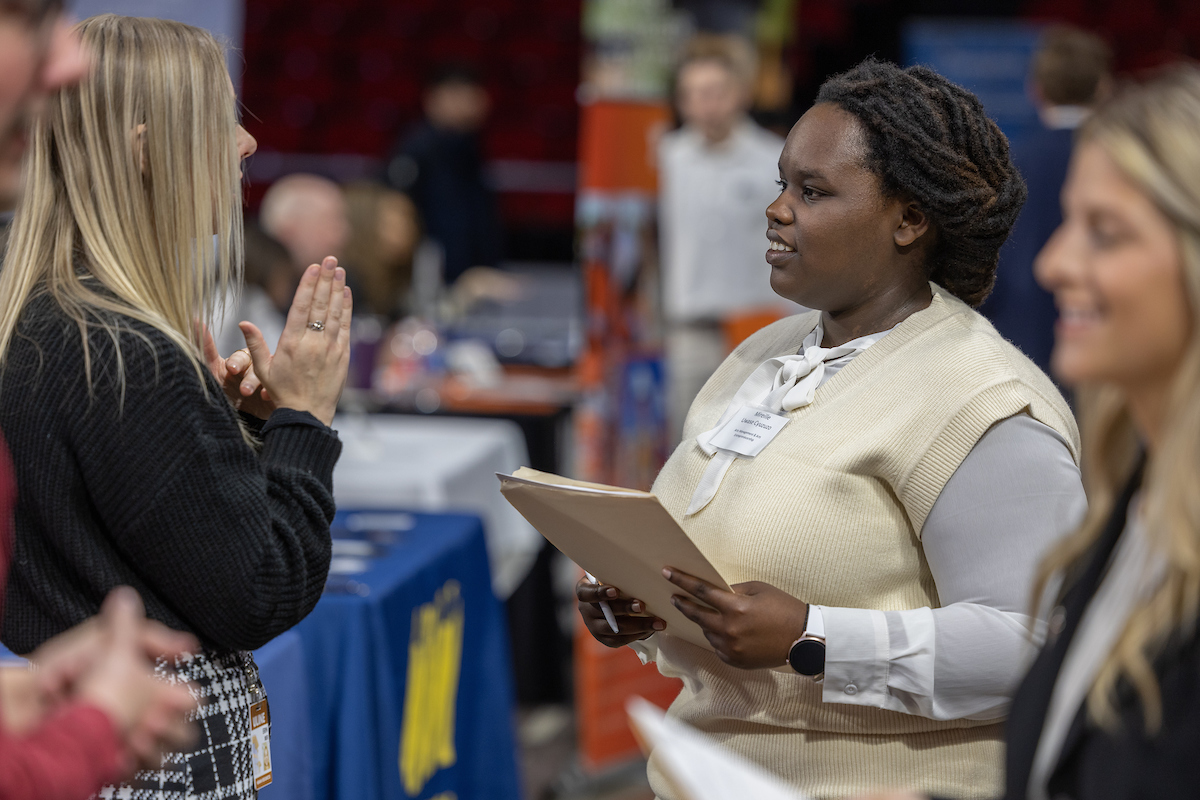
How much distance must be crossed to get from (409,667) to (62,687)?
146cm

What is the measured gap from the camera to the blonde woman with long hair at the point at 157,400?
1.13 m

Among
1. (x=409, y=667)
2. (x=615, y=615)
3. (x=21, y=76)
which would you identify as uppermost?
(x=21, y=76)

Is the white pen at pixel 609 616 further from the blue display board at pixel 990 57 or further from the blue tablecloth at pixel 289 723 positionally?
the blue display board at pixel 990 57

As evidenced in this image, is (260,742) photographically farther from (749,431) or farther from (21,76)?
(21,76)

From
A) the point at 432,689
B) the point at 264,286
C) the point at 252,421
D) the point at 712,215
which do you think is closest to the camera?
the point at 252,421

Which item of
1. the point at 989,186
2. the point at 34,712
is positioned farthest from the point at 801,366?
the point at 34,712

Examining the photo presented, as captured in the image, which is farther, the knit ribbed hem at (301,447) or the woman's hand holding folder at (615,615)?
A: the woman's hand holding folder at (615,615)

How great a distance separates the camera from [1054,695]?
84 centimetres

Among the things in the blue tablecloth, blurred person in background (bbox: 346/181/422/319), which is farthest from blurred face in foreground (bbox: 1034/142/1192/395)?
blurred person in background (bbox: 346/181/422/319)

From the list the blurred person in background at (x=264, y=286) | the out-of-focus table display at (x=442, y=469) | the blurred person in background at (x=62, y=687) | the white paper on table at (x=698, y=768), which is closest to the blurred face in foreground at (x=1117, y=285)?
the white paper on table at (x=698, y=768)

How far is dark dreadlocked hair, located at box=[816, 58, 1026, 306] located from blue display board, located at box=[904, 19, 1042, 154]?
650 cm

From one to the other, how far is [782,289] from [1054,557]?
1.74ft

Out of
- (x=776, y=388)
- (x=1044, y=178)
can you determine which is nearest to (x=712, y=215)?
(x=1044, y=178)

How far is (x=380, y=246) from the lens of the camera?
→ 15.6 ft
